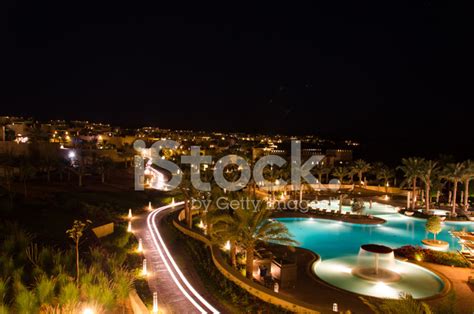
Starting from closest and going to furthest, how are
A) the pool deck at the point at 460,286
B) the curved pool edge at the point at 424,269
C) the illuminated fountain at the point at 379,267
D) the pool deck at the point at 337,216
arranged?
the pool deck at the point at 460,286, the curved pool edge at the point at 424,269, the illuminated fountain at the point at 379,267, the pool deck at the point at 337,216

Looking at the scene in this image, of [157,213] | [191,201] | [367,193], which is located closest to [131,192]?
[157,213]

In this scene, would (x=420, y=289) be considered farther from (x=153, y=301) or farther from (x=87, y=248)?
(x=87, y=248)

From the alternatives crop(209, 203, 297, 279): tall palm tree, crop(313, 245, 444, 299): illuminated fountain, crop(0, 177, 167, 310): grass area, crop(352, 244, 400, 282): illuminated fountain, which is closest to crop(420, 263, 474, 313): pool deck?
crop(313, 245, 444, 299): illuminated fountain

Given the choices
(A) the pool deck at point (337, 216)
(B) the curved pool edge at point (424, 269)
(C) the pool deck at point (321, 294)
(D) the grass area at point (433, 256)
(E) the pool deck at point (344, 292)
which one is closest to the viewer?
(C) the pool deck at point (321, 294)

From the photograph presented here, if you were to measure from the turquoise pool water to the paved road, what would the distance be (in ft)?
25.2

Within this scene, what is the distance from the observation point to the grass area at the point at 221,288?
1095 centimetres

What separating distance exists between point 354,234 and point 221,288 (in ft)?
42.2

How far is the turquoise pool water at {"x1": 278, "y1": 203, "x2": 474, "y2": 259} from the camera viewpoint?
19625 millimetres

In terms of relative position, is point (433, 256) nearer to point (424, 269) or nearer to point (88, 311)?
point (424, 269)

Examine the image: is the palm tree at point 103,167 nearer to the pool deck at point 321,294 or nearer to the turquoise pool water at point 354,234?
the turquoise pool water at point 354,234

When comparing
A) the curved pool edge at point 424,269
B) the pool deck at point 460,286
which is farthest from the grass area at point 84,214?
the pool deck at point 460,286

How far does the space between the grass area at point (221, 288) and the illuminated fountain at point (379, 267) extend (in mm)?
5391

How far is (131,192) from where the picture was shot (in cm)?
3128

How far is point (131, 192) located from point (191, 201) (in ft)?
40.2
